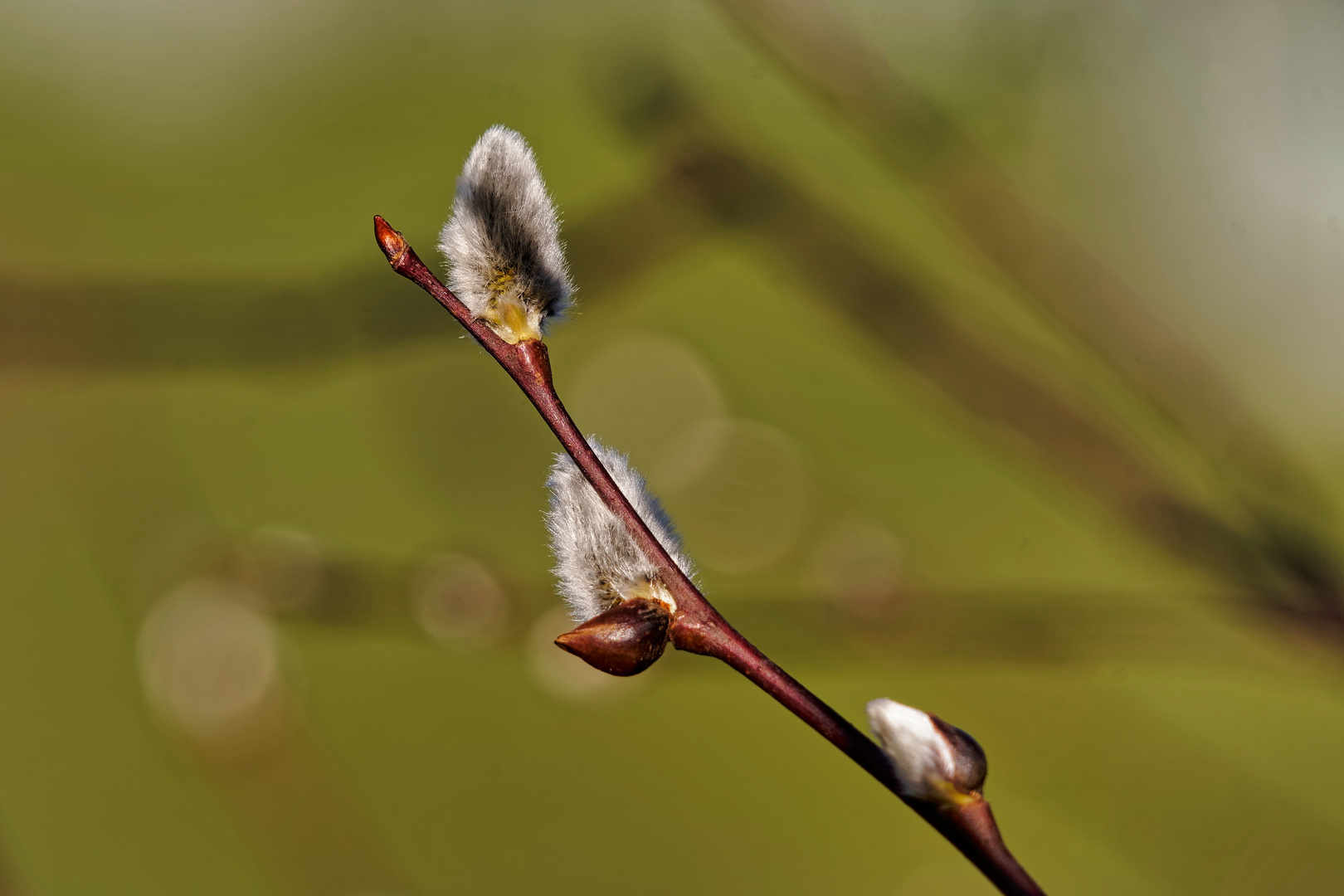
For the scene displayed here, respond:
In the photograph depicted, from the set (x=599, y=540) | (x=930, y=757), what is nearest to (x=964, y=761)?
(x=930, y=757)

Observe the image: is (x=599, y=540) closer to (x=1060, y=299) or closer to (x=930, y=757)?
(x=930, y=757)

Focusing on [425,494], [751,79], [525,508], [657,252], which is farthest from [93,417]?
[751,79]

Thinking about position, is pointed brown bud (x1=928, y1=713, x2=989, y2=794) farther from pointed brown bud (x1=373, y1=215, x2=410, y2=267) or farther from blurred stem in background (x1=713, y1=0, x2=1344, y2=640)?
blurred stem in background (x1=713, y1=0, x2=1344, y2=640)

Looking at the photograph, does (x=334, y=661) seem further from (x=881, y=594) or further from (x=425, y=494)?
(x=881, y=594)

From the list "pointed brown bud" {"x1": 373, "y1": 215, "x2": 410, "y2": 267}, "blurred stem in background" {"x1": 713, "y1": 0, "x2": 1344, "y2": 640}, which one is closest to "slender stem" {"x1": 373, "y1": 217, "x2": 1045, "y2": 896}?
"pointed brown bud" {"x1": 373, "y1": 215, "x2": 410, "y2": 267}

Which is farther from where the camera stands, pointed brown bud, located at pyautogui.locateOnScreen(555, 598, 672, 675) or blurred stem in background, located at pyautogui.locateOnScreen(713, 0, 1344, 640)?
blurred stem in background, located at pyautogui.locateOnScreen(713, 0, 1344, 640)

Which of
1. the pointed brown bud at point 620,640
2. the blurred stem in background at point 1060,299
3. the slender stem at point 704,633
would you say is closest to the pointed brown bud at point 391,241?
the slender stem at point 704,633
